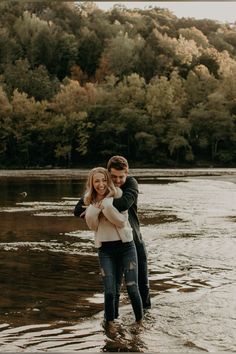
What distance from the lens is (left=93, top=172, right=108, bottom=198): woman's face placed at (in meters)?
7.80

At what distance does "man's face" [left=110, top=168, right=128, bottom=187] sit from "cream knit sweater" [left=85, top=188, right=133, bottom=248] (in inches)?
6.1

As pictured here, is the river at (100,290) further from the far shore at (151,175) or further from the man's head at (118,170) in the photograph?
the far shore at (151,175)

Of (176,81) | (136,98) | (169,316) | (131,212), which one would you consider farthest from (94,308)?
(176,81)

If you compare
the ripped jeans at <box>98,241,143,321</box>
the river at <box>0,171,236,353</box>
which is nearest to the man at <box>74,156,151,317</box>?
the ripped jeans at <box>98,241,143,321</box>

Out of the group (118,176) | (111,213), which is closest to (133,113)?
(118,176)

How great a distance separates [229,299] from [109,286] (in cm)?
247

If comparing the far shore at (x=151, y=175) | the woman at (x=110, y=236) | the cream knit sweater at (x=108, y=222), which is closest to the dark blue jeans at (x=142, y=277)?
the woman at (x=110, y=236)

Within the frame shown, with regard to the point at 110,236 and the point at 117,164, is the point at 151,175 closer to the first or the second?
the point at 117,164

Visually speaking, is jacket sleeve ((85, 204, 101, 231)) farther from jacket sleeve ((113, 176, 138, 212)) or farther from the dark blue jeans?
the dark blue jeans

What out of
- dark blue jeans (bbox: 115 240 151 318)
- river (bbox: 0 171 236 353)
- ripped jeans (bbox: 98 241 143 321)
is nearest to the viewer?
river (bbox: 0 171 236 353)

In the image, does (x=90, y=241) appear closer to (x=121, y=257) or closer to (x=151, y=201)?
(x=121, y=257)

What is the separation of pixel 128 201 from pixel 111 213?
30 cm

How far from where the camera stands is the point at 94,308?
9.40 m

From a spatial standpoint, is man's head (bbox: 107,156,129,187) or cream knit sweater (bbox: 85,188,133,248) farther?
man's head (bbox: 107,156,129,187)
